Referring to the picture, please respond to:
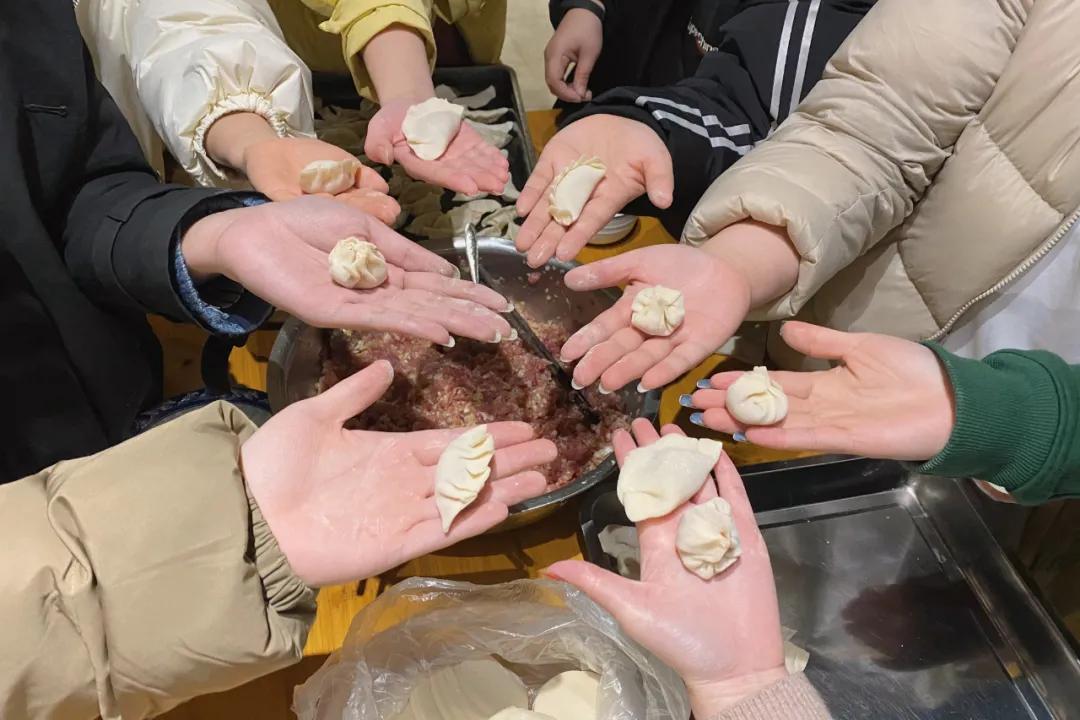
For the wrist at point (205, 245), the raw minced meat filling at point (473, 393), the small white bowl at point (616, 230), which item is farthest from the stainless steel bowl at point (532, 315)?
the small white bowl at point (616, 230)

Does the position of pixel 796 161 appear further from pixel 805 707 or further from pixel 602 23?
pixel 602 23

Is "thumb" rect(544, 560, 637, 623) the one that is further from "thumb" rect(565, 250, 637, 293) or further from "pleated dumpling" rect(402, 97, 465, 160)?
"pleated dumpling" rect(402, 97, 465, 160)

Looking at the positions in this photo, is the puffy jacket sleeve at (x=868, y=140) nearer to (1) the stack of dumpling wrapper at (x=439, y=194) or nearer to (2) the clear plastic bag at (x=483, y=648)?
(1) the stack of dumpling wrapper at (x=439, y=194)

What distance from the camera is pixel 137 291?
934mm

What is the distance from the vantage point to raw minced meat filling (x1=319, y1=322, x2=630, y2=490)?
110 centimetres

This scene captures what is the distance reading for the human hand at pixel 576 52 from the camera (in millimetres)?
1775

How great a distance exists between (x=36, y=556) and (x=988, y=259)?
120 cm

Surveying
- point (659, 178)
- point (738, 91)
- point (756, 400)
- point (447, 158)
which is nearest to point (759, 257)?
point (659, 178)

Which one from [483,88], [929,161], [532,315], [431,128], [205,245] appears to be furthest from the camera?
[483,88]

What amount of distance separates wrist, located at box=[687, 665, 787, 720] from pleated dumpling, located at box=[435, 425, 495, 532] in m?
0.31

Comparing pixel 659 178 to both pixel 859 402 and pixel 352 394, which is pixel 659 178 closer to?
pixel 859 402

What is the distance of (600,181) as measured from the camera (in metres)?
1.14

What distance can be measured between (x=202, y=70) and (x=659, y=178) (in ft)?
2.48

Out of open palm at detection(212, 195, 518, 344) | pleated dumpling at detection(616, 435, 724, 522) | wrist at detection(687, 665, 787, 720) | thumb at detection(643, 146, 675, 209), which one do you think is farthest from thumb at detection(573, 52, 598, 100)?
wrist at detection(687, 665, 787, 720)
